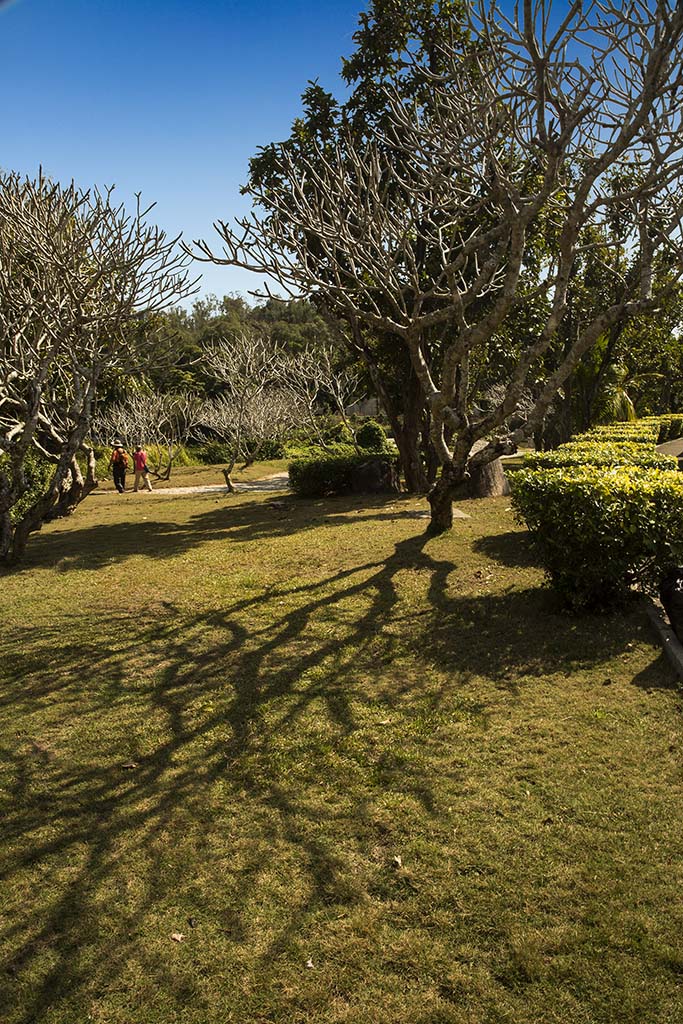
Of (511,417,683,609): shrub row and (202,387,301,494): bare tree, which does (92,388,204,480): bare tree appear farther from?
(511,417,683,609): shrub row

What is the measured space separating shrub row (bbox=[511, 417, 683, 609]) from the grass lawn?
1.31 feet

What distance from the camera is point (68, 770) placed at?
4820 mm

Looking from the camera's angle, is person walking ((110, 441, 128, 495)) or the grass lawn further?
person walking ((110, 441, 128, 495))

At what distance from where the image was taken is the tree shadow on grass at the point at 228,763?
3.36 m

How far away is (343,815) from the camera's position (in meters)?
4.17

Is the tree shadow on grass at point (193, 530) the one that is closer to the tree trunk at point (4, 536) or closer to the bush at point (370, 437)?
the tree trunk at point (4, 536)

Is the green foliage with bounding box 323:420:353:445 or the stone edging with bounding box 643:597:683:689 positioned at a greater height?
the green foliage with bounding box 323:420:353:445

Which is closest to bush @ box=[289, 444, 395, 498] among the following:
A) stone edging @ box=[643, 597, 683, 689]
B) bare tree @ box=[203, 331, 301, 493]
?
bare tree @ box=[203, 331, 301, 493]

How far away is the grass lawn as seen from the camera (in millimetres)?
3008

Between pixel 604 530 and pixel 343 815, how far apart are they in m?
3.98

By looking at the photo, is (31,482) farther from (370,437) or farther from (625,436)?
(370,437)

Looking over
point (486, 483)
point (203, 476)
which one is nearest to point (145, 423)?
point (203, 476)

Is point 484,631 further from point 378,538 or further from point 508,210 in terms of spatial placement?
point 508,210

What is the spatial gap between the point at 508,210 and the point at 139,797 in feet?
27.0
